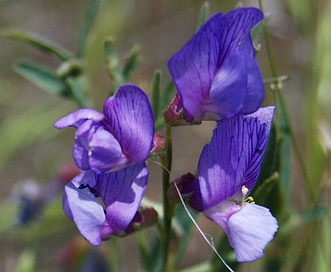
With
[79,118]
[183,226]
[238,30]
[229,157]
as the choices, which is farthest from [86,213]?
[183,226]

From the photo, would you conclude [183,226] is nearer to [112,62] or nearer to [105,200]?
[112,62]

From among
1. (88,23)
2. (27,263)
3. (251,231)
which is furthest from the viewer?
(27,263)

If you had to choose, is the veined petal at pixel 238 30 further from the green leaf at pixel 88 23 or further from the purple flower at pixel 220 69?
the green leaf at pixel 88 23

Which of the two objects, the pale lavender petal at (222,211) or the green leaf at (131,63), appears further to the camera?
the green leaf at (131,63)

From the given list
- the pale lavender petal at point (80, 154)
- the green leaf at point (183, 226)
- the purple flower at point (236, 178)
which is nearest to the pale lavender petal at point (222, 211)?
the purple flower at point (236, 178)

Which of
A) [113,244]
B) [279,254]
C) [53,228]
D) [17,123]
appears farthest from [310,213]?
[17,123]

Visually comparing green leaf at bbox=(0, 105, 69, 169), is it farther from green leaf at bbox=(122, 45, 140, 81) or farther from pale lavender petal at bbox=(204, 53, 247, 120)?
pale lavender petal at bbox=(204, 53, 247, 120)

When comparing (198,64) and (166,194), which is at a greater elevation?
(198,64)
